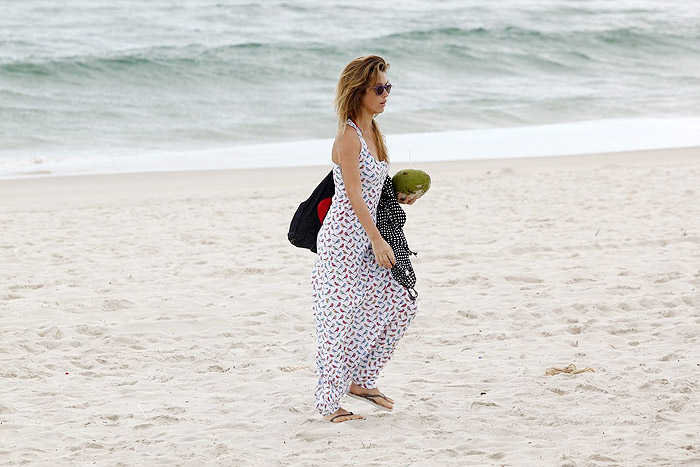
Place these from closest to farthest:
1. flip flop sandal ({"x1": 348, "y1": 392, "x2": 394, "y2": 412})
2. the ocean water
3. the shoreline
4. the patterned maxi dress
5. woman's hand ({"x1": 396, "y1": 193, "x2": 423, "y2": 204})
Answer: the patterned maxi dress < woman's hand ({"x1": 396, "y1": 193, "x2": 423, "y2": 204}) < flip flop sandal ({"x1": 348, "y1": 392, "x2": 394, "y2": 412}) < the shoreline < the ocean water

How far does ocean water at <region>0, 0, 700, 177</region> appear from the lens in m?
16.6

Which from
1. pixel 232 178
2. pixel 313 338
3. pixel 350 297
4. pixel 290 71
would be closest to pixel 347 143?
pixel 350 297

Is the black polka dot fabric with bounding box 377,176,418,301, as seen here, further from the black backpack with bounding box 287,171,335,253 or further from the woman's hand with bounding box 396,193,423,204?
the black backpack with bounding box 287,171,335,253

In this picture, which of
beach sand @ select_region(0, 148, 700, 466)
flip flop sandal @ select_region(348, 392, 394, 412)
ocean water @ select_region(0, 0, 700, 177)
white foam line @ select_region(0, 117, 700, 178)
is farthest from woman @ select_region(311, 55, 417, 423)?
ocean water @ select_region(0, 0, 700, 177)

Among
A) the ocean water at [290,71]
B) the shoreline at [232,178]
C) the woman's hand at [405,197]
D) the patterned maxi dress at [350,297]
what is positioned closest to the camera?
the patterned maxi dress at [350,297]

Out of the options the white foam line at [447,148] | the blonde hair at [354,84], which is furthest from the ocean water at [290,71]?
the blonde hair at [354,84]

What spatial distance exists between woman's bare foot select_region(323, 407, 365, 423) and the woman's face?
52.4 inches

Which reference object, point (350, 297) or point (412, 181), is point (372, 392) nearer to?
point (350, 297)

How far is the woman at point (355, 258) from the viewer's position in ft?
12.1

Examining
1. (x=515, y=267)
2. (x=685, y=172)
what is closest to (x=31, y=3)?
(x=685, y=172)

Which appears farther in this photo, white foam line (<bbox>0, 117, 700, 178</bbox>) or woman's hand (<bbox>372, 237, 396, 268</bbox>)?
white foam line (<bbox>0, 117, 700, 178</bbox>)

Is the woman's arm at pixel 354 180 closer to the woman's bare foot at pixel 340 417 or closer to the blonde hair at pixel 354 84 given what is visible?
the blonde hair at pixel 354 84

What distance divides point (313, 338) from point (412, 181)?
5.93 ft

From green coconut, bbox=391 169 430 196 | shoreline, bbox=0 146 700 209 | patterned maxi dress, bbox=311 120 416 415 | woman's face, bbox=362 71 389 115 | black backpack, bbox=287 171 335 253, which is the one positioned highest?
woman's face, bbox=362 71 389 115
